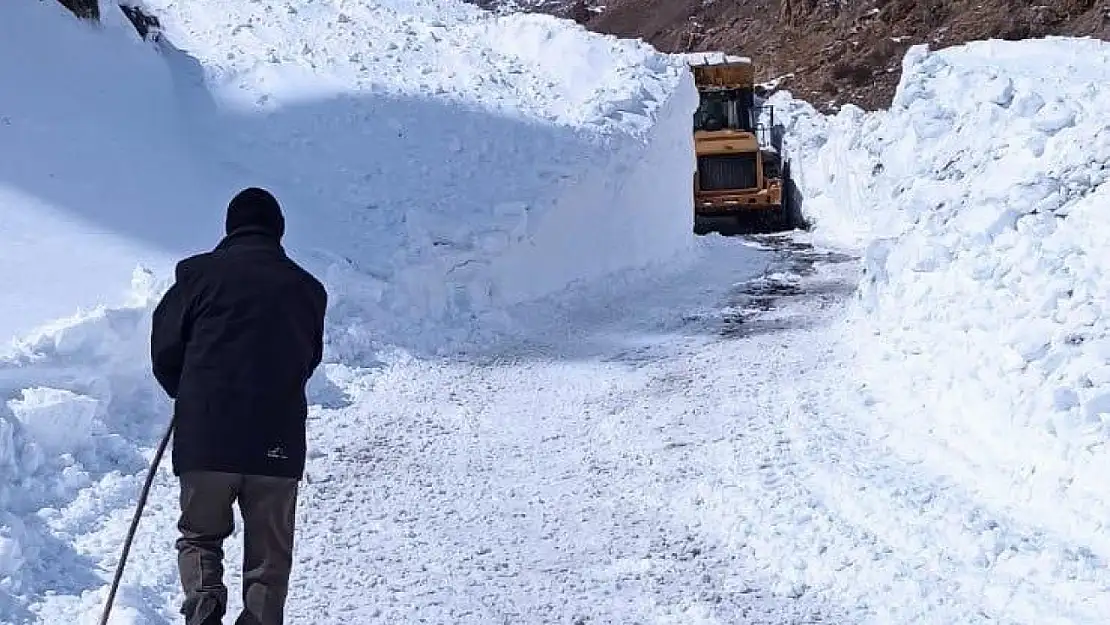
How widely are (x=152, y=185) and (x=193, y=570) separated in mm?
8431

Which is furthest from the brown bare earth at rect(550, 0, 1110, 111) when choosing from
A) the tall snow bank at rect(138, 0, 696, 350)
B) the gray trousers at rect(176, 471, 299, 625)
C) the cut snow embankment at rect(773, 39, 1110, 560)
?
the gray trousers at rect(176, 471, 299, 625)

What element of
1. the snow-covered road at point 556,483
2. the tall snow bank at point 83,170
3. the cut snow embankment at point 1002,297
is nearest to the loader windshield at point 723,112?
the cut snow embankment at point 1002,297

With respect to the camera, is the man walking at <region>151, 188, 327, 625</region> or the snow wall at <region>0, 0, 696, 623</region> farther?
the snow wall at <region>0, 0, 696, 623</region>

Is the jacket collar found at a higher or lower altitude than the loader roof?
lower

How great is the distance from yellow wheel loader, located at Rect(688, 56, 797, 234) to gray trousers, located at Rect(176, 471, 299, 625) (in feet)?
74.6

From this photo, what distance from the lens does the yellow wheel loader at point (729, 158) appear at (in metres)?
27.6

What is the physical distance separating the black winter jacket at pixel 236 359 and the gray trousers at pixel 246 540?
0.08 meters

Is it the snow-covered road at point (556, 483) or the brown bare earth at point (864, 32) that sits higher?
the brown bare earth at point (864, 32)

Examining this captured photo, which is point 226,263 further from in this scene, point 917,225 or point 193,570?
point 917,225

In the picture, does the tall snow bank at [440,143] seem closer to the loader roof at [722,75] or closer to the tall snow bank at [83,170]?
the tall snow bank at [83,170]

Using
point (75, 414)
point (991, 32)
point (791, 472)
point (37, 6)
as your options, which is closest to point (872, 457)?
point (791, 472)

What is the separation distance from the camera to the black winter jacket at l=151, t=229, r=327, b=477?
4590mm

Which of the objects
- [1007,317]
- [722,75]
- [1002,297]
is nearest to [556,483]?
[1007,317]

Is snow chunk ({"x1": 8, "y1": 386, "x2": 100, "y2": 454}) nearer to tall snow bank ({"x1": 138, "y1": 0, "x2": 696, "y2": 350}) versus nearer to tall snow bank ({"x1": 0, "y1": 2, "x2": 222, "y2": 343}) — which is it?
tall snow bank ({"x1": 0, "y1": 2, "x2": 222, "y2": 343})
